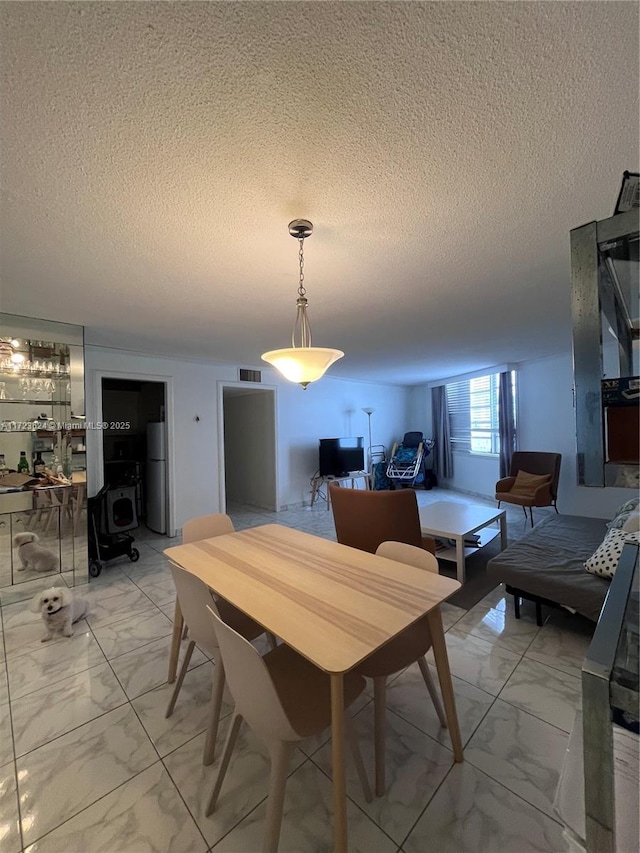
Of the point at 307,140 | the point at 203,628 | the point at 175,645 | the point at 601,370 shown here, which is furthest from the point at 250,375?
the point at 601,370

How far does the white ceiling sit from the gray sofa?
1.85 metres

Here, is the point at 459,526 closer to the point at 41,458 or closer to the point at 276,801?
the point at 276,801

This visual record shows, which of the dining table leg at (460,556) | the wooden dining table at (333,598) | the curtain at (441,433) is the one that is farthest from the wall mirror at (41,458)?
the curtain at (441,433)

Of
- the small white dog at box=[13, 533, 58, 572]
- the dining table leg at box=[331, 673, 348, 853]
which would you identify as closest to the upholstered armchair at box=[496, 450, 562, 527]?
the dining table leg at box=[331, 673, 348, 853]

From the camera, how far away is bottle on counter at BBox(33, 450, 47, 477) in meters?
2.90

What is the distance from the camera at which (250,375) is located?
4914 mm

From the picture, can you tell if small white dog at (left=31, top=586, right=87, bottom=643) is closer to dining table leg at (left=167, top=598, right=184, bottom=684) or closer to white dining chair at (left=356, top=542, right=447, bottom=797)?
dining table leg at (left=167, top=598, right=184, bottom=684)

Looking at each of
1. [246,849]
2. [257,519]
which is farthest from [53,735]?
[257,519]

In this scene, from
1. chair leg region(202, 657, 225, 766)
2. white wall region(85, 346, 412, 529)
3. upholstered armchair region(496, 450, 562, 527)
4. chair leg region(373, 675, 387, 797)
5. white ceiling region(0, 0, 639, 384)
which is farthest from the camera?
upholstered armchair region(496, 450, 562, 527)

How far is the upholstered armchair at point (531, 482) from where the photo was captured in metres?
4.16

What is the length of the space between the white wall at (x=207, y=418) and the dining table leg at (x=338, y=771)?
11.6ft

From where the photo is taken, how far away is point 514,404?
17.5 feet

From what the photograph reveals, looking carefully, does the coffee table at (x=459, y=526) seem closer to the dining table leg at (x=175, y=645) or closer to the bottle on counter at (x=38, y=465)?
the dining table leg at (x=175, y=645)

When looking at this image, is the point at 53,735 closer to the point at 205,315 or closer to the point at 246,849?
the point at 246,849
